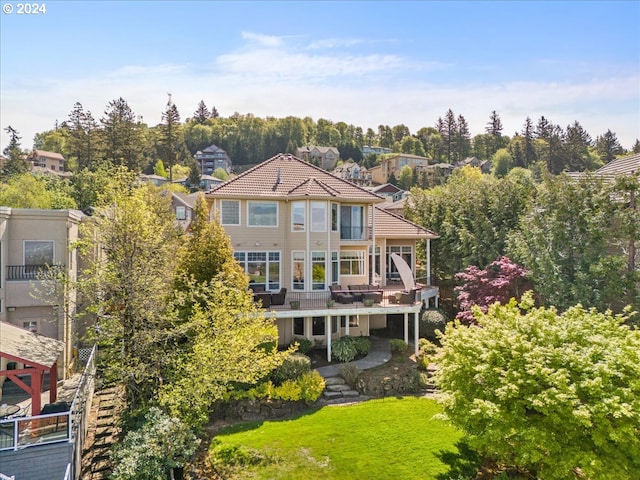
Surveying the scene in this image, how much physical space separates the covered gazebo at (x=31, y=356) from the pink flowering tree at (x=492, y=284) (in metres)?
16.7

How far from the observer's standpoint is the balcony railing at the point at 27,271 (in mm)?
15127

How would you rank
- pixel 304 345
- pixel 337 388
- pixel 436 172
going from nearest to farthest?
pixel 337 388
pixel 304 345
pixel 436 172

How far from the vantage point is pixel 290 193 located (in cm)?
2089

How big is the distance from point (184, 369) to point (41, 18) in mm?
12453

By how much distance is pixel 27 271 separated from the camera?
15.4 metres

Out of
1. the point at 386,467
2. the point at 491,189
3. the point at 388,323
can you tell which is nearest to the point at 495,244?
the point at 491,189

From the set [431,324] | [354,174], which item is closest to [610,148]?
[354,174]

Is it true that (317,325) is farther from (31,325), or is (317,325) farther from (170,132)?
(170,132)

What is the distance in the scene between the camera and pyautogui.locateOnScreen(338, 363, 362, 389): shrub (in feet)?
53.7

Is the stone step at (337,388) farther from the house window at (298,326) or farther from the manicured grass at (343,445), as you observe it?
the house window at (298,326)

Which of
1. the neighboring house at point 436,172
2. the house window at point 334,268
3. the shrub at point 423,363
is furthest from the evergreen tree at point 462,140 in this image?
the shrub at point 423,363

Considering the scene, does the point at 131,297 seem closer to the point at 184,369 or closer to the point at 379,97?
the point at 184,369

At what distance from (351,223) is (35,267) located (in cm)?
1502

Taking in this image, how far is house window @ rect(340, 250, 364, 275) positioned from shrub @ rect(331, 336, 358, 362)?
4.71 m
